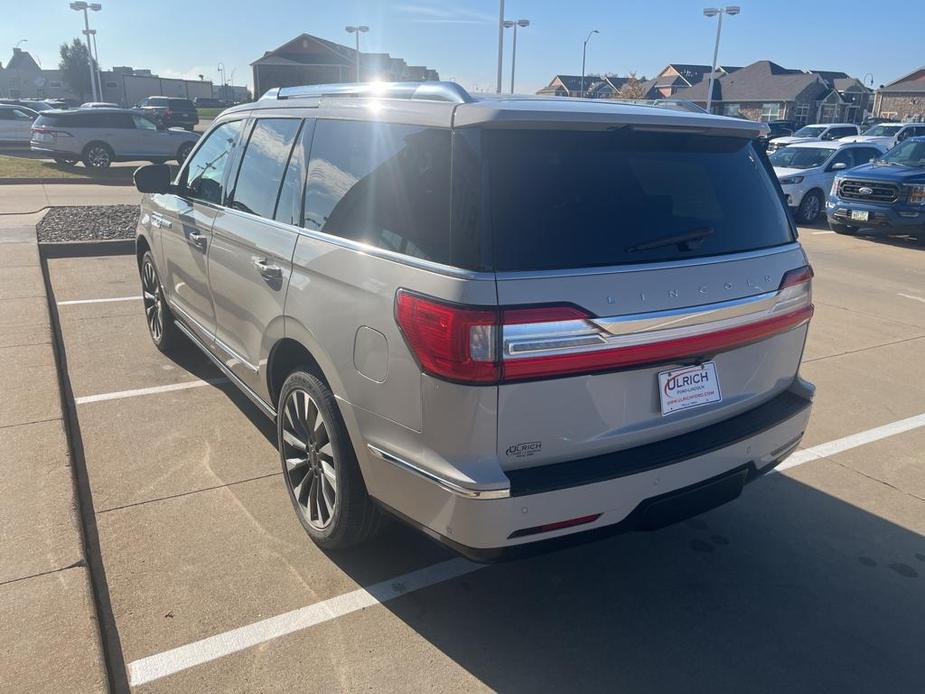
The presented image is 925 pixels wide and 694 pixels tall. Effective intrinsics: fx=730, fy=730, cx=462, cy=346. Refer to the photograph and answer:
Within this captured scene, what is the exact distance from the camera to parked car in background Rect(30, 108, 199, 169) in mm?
19875

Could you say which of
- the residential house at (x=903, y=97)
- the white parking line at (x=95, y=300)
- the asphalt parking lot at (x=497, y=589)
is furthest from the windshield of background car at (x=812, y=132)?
the residential house at (x=903, y=97)

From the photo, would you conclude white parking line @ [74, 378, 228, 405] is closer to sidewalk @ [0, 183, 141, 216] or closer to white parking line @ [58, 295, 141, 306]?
white parking line @ [58, 295, 141, 306]

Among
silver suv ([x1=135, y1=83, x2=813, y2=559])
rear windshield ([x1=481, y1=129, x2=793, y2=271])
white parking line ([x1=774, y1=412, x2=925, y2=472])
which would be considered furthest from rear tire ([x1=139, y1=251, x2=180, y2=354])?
white parking line ([x1=774, y1=412, x2=925, y2=472])

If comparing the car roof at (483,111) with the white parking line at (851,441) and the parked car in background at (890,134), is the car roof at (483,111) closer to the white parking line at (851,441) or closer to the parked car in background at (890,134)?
the white parking line at (851,441)

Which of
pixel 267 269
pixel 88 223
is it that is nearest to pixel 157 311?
pixel 267 269

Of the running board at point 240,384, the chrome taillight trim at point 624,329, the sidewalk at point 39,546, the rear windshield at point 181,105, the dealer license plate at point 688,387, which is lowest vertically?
the sidewalk at point 39,546

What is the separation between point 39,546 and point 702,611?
2.84 metres

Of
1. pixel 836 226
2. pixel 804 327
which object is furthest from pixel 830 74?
pixel 804 327

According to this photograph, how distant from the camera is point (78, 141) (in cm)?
2005

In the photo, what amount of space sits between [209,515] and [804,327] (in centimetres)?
295

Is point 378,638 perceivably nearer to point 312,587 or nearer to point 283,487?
point 312,587

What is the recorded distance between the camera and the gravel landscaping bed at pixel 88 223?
34.6 feet

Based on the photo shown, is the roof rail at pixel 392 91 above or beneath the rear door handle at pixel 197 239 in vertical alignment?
above

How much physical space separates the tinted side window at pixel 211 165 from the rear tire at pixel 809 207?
14.1 metres
